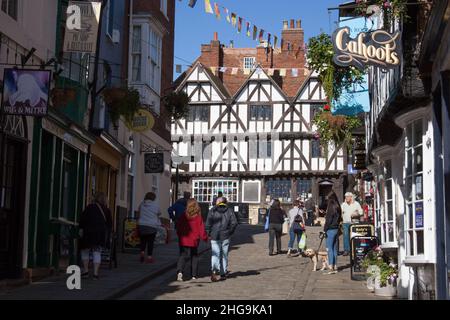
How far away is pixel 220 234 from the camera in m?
14.4

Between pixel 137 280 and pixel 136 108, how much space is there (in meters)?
4.90

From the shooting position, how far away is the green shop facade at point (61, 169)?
1336 cm

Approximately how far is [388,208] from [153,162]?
31.1 feet

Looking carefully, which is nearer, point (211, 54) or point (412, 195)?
point (412, 195)

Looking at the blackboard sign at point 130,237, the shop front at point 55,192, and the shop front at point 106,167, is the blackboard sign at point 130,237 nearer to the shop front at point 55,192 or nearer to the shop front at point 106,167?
the shop front at point 106,167

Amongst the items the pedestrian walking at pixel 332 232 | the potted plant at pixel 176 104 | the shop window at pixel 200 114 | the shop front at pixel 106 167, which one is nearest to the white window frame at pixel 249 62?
the shop window at pixel 200 114

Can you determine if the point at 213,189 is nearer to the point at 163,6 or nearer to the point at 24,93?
the point at 163,6

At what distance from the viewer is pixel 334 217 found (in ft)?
52.1

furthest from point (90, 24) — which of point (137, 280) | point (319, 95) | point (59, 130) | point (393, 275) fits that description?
point (319, 95)

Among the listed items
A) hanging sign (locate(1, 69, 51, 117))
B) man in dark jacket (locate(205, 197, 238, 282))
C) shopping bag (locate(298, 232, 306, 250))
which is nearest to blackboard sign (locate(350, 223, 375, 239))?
man in dark jacket (locate(205, 197, 238, 282))

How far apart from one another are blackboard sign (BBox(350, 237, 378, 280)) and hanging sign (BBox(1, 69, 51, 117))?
661 cm

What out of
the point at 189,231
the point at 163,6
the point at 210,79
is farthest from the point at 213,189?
the point at 189,231

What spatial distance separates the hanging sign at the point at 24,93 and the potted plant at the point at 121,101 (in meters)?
5.66

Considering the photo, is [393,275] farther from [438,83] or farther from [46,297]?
[46,297]
